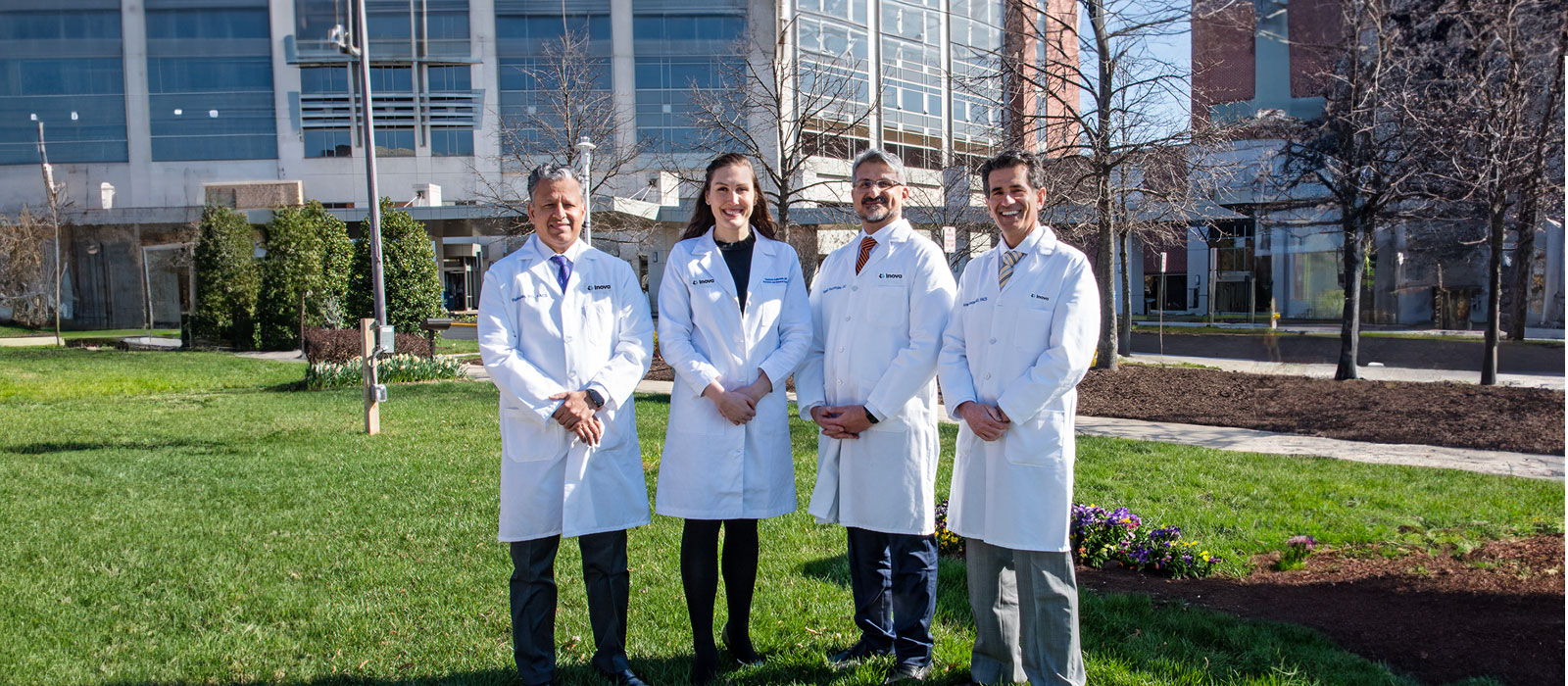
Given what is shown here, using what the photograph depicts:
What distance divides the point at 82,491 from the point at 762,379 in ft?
22.3

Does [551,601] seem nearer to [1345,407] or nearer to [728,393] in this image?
[728,393]

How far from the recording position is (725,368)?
156 inches

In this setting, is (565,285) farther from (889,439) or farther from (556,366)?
(889,439)

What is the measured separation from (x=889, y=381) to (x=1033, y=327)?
23.6 inches

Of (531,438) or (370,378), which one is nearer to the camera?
(531,438)

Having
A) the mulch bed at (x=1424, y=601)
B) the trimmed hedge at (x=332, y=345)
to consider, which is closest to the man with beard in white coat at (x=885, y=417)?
the mulch bed at (x=1424, y=601)

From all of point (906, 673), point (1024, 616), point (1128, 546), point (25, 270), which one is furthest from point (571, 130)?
point (25, 270)

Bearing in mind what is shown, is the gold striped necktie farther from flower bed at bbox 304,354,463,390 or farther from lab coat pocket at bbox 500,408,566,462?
flower bed at bbox 304,354,463,390

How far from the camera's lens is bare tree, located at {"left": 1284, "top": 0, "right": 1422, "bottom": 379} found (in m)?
11.3

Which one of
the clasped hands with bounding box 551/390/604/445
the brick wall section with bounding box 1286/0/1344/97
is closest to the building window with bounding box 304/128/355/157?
the brick wall section with bounding box 1286/0/1344/97

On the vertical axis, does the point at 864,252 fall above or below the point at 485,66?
below

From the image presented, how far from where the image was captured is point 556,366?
3.85 metres

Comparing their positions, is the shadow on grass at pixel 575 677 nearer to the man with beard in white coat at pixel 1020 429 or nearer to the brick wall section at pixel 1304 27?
the man with beard in white coat at pixel 1020 429

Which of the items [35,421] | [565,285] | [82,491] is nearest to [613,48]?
[35,421]
